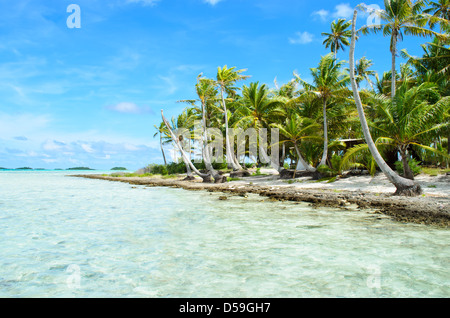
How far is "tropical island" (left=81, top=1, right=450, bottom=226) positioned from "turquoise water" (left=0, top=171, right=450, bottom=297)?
4221mm

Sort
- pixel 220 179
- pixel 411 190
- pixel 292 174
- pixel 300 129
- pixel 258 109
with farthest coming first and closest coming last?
pixel 258 109
pixel 220 179
pixel 292 174
pixel 300 129
pixel 411 190

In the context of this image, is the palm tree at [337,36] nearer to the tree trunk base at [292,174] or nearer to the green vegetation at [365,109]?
the green vegetation at [365,109]

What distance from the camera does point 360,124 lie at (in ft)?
63.4

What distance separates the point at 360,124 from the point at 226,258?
16.9m

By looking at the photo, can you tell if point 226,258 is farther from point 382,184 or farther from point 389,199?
point 382,184

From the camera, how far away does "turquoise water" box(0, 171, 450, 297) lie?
4.22 metres

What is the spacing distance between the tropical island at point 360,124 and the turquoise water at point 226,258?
4.22 meters

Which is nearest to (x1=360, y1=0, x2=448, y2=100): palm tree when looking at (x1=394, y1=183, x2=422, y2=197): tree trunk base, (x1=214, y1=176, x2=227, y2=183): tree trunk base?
(x1=394, y1=183, x2=422, y2=197): tree trunk base

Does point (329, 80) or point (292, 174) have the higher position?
point (329, 80)

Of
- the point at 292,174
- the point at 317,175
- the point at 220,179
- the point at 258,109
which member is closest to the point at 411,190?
the point at 317,175

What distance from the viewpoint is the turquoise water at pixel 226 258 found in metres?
4.22

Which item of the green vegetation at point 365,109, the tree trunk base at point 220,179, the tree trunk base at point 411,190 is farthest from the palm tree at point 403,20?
the tree trunk base at point 220,179
